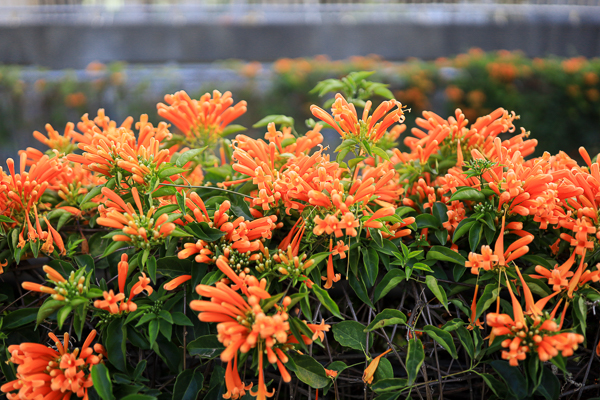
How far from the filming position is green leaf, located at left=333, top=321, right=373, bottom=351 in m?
0.80

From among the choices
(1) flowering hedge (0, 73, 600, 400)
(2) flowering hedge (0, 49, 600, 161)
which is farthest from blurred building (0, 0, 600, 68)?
(1) flowering hedge (0, 73, 600, 400)

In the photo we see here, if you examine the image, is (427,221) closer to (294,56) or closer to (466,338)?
(466,338)

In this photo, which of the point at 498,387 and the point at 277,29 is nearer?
the point at 498,387

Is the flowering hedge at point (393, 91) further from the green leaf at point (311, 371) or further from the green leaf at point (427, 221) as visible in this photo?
the green leaf at point (311, 371)

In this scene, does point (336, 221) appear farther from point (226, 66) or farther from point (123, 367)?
point (226, 66)

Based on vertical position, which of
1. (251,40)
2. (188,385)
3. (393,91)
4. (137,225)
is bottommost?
(393,91)

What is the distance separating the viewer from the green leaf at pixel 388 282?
804 mm

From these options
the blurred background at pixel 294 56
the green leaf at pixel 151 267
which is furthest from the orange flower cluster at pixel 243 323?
the blurred background at pixel 294 56

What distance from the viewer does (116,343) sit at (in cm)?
77

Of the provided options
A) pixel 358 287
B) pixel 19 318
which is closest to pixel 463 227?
pixel 358 287

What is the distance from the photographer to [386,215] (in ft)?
2.45

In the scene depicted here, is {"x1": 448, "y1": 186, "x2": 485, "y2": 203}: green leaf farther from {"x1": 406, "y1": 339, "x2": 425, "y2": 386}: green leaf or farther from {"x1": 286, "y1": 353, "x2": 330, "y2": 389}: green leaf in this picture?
{"x1": 286, "y1": 353, "x2": 330, "y2": 389}: green leaf

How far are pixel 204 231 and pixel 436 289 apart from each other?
0.45 meters

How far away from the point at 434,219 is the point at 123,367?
0.68 m
